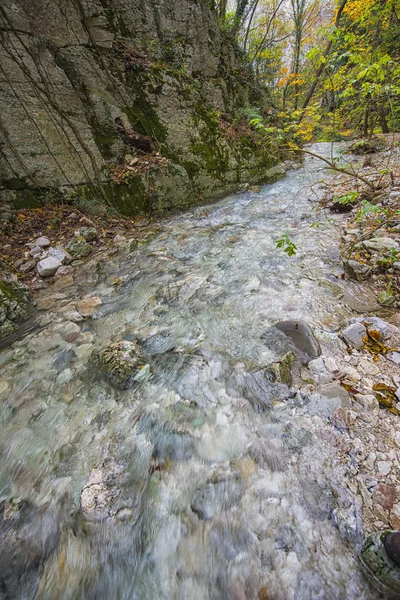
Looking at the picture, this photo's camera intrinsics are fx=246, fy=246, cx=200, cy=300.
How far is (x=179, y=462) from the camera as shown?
1.69 m

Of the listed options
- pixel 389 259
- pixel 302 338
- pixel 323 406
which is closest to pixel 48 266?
pixel 302 338

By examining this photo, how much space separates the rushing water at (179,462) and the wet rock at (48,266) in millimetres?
861

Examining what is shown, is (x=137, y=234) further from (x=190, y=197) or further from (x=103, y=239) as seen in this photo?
(x=190, y=197)

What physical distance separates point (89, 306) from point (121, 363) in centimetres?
125

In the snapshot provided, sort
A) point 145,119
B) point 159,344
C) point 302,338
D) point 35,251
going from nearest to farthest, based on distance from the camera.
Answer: point 302,338
point 159,344
point 35,251
point 145,119

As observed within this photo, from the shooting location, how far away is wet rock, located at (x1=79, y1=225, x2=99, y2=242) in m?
4.51

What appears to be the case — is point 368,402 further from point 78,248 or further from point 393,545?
point 78,248

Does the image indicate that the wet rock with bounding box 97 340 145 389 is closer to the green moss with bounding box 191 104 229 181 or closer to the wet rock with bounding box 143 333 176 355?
the wet rock with bounding box 143 333 176 355

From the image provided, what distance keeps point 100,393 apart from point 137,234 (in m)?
3.55

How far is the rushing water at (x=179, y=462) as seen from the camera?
4.12ft

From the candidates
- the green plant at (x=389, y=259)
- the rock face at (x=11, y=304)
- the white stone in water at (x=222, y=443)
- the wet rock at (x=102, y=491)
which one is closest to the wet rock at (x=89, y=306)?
the rock face at (x=11, y=304)

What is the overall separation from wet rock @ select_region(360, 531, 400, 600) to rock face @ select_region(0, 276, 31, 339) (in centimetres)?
355

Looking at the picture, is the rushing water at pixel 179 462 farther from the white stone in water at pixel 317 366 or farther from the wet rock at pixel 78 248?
the wet rock at pixel 78 248

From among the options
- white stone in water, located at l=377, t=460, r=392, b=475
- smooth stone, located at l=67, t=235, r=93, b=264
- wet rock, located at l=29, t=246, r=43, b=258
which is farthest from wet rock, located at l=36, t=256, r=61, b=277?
white stone in water, located at l=377, t=460, r=392, b=475
